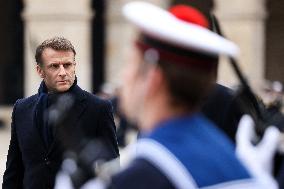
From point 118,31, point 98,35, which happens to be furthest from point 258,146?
point 98,35

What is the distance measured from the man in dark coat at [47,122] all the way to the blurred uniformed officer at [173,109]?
63.0 inches

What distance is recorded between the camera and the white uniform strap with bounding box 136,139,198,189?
1.50 m

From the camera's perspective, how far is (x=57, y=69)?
3340mm

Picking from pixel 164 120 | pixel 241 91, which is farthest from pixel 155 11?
pixel 241 91

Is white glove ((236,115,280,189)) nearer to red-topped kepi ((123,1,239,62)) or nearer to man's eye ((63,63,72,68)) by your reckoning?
red-topped kepi ((123,1,239,62))

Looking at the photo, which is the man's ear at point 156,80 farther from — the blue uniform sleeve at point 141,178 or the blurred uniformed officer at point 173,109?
the blue uniform sleeve at point 141,178

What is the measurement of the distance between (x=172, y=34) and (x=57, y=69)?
1808 millimetres

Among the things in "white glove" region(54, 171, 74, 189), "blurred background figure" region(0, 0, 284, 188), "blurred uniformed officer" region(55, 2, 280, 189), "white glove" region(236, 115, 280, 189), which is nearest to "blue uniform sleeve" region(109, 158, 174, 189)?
"blurred uniformed officer" region(55, 2, 280, 189)

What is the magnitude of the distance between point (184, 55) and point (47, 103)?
1814 mm

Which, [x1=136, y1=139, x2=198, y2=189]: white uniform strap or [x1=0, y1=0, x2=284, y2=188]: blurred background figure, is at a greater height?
[x1=136, y1=139, x2=198, y2=189]: white uniform strap

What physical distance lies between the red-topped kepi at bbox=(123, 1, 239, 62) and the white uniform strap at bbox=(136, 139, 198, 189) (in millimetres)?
198

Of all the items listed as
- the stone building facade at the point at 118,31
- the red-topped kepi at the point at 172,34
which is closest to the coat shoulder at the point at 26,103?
the red-topped kepi at the point at 172,34

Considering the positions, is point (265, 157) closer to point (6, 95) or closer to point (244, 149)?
point (244, 149)

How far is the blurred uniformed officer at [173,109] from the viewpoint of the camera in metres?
1.52
